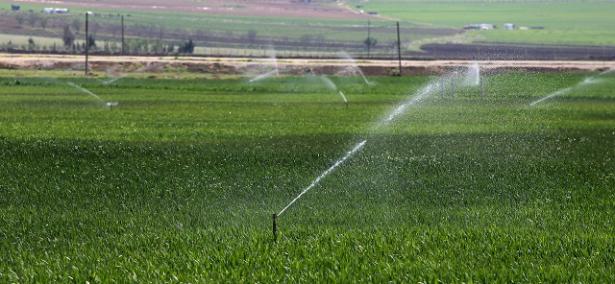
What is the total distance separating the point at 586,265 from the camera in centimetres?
1352

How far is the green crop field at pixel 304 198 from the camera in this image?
543 inches

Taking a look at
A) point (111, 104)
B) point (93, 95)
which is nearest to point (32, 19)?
point (93, 95)

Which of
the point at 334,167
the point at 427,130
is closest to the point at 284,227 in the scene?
the point at 334,167

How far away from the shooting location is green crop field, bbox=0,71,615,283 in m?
13.8

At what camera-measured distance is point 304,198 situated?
2027 cm

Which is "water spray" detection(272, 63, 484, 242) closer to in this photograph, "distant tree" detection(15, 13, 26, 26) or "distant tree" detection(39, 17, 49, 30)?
"distant tree" detection(39, 17, 49, 30)

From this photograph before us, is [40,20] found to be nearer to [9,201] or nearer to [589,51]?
[589,51]

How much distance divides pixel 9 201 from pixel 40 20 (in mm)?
177971

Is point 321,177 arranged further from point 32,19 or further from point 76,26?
point 32,19

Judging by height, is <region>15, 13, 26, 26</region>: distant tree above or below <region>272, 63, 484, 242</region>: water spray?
above

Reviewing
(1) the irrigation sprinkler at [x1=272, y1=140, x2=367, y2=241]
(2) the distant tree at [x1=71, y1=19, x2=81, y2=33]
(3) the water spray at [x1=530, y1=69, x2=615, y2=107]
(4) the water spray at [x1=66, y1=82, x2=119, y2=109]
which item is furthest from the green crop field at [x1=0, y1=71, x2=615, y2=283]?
(2) the distant tree at [x1=71, y1=19, x2=81, y2=33]

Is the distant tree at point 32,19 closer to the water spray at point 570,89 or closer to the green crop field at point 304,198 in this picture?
the water spray at point 570,89

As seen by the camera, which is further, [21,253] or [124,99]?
[124,99]

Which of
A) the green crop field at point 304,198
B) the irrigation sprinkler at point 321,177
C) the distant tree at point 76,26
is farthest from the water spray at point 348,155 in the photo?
the distant tree at point 76,26
